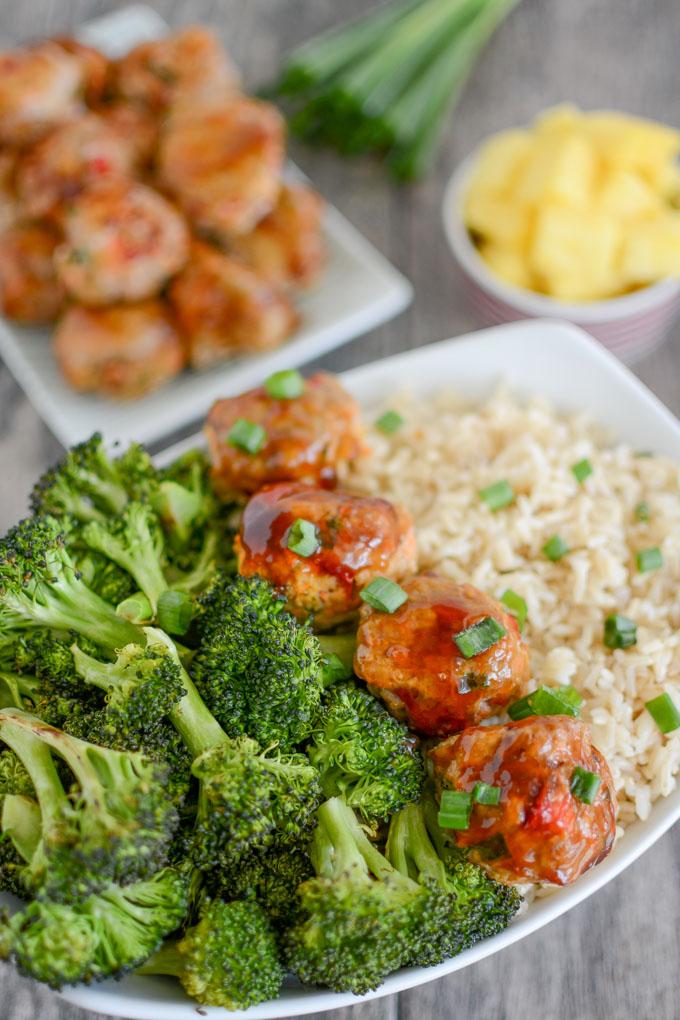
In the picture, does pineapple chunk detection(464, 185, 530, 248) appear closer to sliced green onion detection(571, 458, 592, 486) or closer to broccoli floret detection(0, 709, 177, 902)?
sliced green onion detection(571, 458, 592, 486)

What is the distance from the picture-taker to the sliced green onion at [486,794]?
2.23m

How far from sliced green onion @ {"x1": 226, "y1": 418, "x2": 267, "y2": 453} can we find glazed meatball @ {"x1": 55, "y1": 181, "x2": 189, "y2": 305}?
3.96ft

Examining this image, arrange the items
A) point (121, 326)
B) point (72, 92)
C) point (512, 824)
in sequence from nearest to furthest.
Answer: point (512, 824), point (121, 326), point (72, 92)

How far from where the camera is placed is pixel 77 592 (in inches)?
103

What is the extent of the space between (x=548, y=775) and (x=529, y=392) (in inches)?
63.8

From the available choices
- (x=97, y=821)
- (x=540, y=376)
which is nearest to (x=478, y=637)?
(x=97, y=821)

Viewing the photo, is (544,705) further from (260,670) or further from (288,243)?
(288,243)

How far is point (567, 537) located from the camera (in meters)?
3.00

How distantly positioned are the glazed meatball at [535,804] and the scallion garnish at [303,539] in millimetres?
621

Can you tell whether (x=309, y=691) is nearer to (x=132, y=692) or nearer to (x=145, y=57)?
(x=132, y=692)

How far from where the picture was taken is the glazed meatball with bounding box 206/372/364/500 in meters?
2.92

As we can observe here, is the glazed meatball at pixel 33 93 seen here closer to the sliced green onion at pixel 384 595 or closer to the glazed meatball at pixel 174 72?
the glazed meatball at pixel 174 72

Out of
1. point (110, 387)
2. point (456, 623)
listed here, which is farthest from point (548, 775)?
point (110, 387)

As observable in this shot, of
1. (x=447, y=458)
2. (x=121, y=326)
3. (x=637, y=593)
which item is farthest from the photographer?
A: (x=121, y=326)
